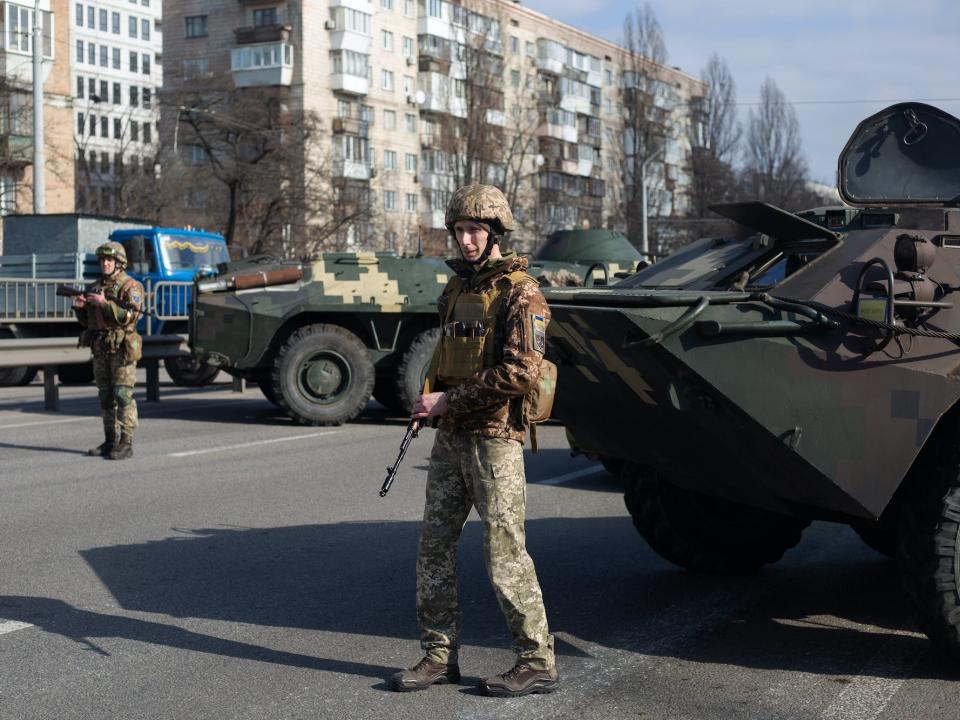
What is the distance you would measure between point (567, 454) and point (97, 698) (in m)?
7.04

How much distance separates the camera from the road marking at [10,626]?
18.4 ft

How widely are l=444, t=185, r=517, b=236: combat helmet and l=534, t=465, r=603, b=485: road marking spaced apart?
517 centimetres

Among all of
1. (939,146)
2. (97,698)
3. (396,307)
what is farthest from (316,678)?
(396,307)

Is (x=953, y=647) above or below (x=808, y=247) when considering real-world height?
below

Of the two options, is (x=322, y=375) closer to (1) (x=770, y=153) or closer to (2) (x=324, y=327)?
(2) (x=324, y=327)

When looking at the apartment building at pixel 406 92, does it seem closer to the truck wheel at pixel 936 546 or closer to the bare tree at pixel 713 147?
the bare tree at pixel 713 147

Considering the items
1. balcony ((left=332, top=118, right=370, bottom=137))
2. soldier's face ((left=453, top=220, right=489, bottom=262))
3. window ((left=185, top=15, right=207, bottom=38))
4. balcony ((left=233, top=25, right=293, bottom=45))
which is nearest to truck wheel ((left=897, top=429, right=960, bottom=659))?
soldier's face ((left=453, top=220, right=489, bottom=262))

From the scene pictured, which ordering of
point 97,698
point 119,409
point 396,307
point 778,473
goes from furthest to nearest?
1. point 396,307
2. point 119,409
3. point 778,473
4. point 97,698

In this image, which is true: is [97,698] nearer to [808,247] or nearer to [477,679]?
[477,679]

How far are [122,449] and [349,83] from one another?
48554 millimetres

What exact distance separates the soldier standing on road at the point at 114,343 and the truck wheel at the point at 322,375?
8.02 feet

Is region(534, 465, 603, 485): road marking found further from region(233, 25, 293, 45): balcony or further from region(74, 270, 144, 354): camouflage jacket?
region(233, 25, 293, 45): balcony

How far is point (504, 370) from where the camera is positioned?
4590 mm

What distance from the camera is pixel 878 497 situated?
195 inches
